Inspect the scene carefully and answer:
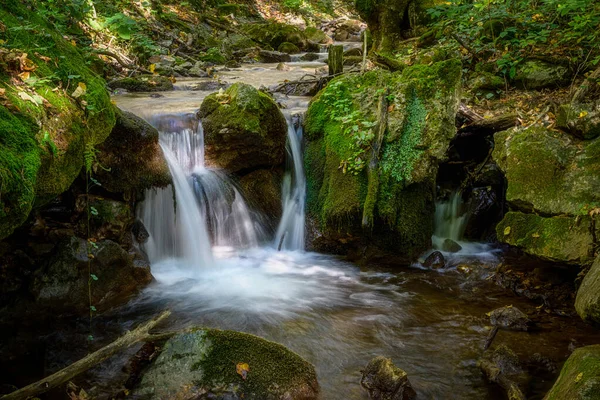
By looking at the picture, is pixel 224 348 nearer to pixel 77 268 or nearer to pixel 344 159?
pixel 77 268

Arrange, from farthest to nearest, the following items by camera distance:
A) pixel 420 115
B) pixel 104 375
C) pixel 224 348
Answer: pixel 420 115
pixel 104 375
pixel 224 348

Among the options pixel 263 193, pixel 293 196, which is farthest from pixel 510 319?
pixel 263 193

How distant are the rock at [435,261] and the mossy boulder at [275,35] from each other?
14.9 meters

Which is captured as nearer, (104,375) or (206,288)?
(104,375)

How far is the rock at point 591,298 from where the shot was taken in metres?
3.29

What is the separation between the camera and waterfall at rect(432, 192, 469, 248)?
716 cm

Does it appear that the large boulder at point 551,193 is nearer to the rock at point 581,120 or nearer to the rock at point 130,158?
the rock at point 581,120

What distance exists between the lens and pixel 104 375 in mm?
3570

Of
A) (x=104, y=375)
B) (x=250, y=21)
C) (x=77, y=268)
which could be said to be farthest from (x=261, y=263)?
(x=250, y=21)

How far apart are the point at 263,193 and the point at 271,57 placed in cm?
1118

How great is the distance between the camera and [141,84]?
9.47 m

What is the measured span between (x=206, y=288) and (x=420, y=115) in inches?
153

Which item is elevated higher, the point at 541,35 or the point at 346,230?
the point at 541,35

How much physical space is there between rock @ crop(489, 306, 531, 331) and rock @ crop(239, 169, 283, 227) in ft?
11.9
